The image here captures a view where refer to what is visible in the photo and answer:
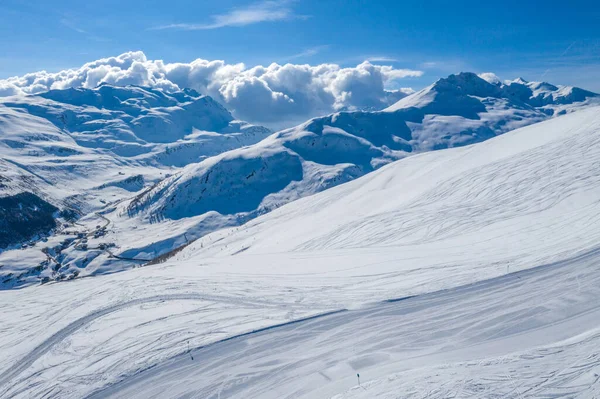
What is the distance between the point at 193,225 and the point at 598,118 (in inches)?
4065

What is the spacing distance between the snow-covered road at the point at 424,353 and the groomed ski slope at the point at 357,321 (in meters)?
0.05

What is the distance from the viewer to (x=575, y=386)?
1123 cm

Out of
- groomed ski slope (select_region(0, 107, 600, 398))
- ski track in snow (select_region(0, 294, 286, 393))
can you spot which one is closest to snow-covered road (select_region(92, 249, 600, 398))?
groomed ski slope (select_region(0, 107, 600, 398))

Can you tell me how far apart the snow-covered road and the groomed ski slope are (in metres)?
0.05

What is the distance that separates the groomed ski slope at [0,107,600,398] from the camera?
41.4 feet

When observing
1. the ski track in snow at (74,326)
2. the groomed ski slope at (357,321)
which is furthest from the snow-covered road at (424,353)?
the ski track in snow at (74,326)

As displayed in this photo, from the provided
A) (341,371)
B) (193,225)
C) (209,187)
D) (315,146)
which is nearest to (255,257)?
(341,371)

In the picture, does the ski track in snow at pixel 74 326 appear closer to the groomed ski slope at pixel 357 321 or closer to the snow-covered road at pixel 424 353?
the groomed ski slope at pixel 357 321

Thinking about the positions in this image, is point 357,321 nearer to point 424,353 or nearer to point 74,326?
point 424,353

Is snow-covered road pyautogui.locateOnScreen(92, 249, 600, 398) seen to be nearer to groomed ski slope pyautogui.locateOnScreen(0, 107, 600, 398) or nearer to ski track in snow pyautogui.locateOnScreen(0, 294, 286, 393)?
groomed ski slope pyautogui.locateOnScreen(0, 107, 600, 398)

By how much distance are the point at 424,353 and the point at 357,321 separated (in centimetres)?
320

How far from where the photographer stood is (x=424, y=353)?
13742 millimetres

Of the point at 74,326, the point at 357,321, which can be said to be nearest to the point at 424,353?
the point at 357,321

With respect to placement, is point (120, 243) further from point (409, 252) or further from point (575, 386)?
point (575, 386)
